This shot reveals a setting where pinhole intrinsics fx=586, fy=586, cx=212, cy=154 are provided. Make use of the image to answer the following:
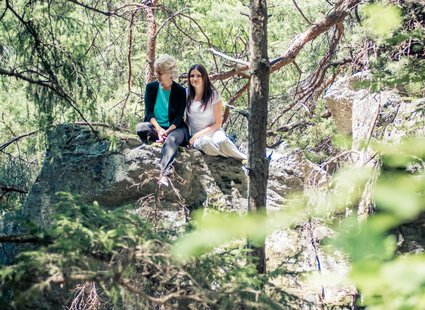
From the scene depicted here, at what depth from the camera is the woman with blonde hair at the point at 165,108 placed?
5.99 metres

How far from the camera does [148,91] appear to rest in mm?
6129

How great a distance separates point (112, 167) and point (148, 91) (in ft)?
2.90

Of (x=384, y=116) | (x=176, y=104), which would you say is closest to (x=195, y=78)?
(x=176, y=104)

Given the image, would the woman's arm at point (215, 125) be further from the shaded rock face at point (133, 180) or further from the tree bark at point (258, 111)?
the tree bark at point (258, 111)

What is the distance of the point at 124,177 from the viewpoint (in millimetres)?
6102

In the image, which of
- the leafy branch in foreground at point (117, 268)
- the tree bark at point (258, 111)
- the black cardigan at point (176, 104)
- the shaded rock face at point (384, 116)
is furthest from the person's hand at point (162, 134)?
the leafy branch in foreground at point (117, 268)

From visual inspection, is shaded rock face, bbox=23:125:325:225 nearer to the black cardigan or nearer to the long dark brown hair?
the black cardigan

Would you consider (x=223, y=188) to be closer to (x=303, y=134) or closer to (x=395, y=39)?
(x=303, y=134)

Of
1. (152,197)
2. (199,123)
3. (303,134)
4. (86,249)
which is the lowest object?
(86,249)

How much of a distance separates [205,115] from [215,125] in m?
0.15

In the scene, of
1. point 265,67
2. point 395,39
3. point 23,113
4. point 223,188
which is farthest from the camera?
point 23,113

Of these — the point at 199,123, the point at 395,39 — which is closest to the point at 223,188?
the point at 199,123

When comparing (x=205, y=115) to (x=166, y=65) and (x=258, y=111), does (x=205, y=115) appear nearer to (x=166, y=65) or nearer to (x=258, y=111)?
(x=166, y=65)

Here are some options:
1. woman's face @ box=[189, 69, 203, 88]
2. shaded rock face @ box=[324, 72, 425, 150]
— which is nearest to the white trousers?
woman's face @ box=[189, 69, 203, 88]
